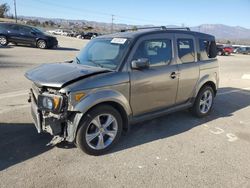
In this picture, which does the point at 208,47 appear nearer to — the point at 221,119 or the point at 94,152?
the point at 221,119

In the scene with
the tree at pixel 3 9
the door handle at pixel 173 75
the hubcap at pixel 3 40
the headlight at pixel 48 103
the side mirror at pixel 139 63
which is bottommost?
the headlight at pixel 48 103

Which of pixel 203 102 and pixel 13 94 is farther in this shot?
pixel 13 94

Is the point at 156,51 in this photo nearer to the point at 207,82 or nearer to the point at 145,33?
the point at 145,33

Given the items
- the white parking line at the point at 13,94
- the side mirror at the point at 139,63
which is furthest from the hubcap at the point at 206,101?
the white parking line at the point at 13,94

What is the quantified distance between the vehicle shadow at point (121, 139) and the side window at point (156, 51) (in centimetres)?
132

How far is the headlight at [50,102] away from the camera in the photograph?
3.89m

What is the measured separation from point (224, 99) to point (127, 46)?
4744 mm

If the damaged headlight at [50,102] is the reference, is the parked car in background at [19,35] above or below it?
above

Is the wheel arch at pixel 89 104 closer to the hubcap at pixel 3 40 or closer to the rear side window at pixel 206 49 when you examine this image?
the rear side window at pixel 206 49

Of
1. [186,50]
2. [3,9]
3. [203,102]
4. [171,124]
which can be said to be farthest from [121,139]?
[3,9]

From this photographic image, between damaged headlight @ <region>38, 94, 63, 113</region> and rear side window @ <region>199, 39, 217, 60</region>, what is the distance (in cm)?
351

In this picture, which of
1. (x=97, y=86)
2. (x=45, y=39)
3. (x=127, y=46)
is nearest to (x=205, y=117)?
(x=127, y=46)

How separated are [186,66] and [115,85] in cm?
194

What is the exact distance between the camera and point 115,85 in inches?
170
